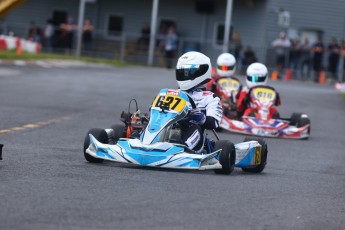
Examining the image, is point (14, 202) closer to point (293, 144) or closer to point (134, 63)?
point (293, 144)

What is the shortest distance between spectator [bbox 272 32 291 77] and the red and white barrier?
375 inches

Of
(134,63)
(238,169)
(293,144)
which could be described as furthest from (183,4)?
(238,169)

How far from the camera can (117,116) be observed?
61.7 ft

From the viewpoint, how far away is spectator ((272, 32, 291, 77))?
40.2m

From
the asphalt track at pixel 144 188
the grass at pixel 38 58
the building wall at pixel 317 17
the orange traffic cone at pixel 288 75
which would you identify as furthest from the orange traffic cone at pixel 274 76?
the asphalt track at pixel 144 188

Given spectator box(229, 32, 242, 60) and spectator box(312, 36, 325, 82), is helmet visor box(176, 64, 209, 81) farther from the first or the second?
spectator box(312, 36, 325, 82)

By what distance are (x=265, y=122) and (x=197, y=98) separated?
6509 millimetres

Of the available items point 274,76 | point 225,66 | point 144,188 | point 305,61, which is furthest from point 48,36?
point 144,188

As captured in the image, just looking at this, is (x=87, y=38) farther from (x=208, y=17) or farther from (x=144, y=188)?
(x=144, y=188)

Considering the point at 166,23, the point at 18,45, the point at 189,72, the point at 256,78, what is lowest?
the point at 18,45

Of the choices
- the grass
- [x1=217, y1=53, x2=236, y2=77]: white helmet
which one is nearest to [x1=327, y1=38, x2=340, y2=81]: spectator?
the grass

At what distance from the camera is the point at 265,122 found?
1780 centimetres

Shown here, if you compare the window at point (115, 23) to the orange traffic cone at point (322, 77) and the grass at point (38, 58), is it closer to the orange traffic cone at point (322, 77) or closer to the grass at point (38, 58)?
the grass at point (38, 58)

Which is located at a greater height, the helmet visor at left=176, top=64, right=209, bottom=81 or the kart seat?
the helmet visor at left=176, top=64, right=209, bottom=81
